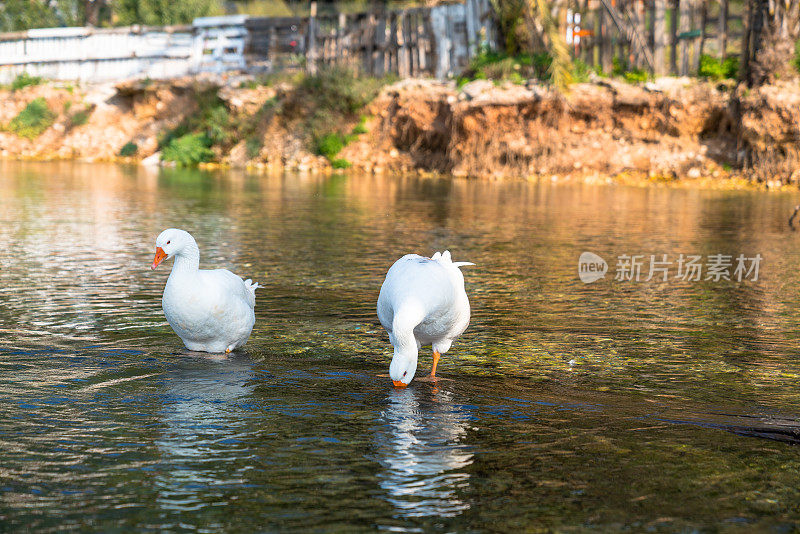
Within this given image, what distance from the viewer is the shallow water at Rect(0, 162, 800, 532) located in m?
4.26

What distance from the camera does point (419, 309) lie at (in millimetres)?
5766

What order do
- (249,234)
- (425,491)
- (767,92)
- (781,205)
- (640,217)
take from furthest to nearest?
(767,92), (781,205), (640,217), (249,234), (425,491)

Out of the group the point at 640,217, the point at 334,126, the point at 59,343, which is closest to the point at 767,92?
the point at 640,217

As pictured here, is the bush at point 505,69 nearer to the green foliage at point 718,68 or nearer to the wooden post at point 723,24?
the green foliage at point 718,68

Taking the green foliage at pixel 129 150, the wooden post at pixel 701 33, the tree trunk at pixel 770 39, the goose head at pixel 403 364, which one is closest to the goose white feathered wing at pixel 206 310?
the goose head at pixel 403 364

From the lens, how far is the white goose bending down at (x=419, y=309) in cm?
569

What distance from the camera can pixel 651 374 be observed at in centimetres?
665

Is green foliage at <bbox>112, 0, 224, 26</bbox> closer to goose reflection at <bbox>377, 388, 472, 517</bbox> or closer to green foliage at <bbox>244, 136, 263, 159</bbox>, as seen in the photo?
green foliage at <bbox>244, 136, 263, 159</bbox>

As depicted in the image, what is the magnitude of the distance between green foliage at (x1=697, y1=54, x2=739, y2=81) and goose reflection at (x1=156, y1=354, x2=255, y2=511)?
22764 millimetres

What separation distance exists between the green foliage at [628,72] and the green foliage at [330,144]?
9405mm

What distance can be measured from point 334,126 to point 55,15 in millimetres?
22932

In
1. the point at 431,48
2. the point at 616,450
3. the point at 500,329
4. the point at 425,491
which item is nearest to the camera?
the point at 425,491

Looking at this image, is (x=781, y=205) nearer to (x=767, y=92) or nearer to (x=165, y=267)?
(x=767, y=92)

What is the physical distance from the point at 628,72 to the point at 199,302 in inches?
916
